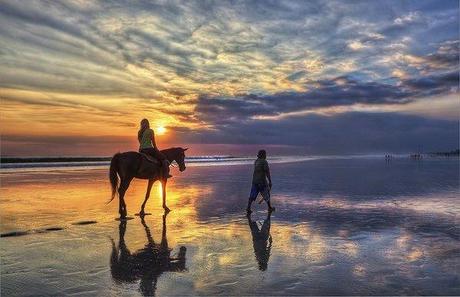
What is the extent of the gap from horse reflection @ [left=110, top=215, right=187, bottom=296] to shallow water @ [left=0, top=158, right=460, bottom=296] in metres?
0.02

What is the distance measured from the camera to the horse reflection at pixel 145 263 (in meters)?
6.26

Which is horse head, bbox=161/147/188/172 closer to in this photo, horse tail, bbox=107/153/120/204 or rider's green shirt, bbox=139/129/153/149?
rider's green shirt, bbox=139/129/153/149

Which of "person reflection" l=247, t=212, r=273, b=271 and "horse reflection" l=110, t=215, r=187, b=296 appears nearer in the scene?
"horse reflection" l=110, t=215, r=187, b=296

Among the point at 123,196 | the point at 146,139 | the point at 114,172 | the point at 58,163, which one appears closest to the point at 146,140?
the point at 146,139

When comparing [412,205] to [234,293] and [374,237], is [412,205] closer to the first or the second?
[374,237]

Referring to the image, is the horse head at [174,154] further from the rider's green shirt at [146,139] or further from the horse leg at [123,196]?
the horse leg at [123,196]

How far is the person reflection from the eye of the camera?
24.3ft

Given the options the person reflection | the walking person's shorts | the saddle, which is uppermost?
the saddle

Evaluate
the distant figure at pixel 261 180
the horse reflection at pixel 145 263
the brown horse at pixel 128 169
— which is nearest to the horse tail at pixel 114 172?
the brown horse at pixel 128 169

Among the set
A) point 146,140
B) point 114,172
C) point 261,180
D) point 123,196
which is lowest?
point 123,196

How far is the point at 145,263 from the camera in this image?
7.23m

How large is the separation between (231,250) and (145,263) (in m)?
1.85

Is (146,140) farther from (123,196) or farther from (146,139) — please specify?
(123,196)


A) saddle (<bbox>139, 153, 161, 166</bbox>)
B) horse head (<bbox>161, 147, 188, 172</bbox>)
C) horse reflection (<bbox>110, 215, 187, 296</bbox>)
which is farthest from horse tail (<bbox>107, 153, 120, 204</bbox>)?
horse reflection (<bbox>110, 215, 187, 296</bbox>)
